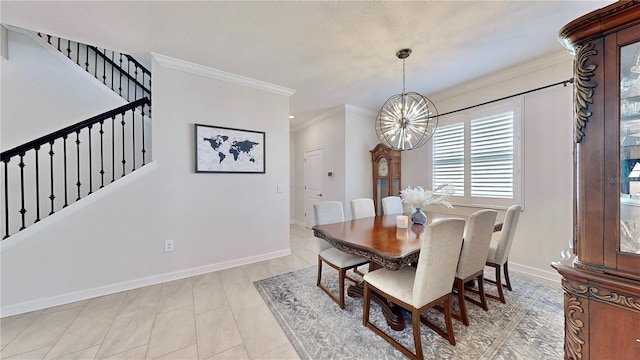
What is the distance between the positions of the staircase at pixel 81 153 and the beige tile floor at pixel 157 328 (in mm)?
1027

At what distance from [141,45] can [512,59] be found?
4.14 metres

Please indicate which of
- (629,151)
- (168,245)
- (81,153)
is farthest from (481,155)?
(81,153)

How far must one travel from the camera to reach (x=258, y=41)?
7.52 ft

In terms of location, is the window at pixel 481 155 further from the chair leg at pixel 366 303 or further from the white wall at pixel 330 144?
the chair leg at pixel 366 303

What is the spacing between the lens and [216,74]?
9.70 ft

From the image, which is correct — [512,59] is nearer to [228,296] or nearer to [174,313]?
[228,296]

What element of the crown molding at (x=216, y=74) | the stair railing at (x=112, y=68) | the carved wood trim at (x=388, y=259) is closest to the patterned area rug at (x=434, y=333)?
the carved wood trim at (x=388, y=259)

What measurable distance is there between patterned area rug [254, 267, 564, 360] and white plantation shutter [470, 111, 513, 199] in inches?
47.4

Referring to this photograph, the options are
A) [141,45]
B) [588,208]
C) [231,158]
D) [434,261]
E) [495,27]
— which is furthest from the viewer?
[231,158]

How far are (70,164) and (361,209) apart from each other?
3.75 meters

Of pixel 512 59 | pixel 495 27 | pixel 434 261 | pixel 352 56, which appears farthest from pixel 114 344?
pixel 512 59

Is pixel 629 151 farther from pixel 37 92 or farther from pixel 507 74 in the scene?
pixel 37 92

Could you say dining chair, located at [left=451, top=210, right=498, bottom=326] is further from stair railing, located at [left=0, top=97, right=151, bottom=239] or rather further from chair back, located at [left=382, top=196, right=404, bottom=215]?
stair railing, located at [left=0, top=97, right=151, bottom=239]

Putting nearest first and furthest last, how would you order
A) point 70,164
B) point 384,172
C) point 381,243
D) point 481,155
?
point 381,243 → point 70,164 → point 481,155 → point 384,172
